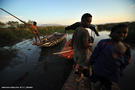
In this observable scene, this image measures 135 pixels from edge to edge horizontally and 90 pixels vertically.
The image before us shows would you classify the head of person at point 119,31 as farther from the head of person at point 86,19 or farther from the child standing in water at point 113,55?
the head of person at point 86,19

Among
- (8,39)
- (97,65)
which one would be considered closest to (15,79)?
(97,65)

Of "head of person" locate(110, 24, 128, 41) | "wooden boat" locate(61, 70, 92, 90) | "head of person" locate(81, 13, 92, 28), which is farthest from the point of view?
"wooden boat" locate(61, 70, 92, 90)

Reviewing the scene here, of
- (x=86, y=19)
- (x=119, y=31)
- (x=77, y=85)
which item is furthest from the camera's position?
(x=77, y=85)

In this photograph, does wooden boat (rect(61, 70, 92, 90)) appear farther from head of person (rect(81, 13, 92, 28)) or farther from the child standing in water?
head of person (rect(81, 13, 92, 28))

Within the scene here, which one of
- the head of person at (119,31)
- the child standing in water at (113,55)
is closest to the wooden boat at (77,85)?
the child standing in water at (113,55)

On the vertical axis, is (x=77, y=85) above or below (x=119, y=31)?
below

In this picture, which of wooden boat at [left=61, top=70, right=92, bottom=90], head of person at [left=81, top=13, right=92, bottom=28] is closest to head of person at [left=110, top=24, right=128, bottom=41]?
head of person at [left=81, top=13, right=92, bottom=28]

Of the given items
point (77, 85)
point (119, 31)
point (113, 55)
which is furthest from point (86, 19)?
point (77, 85)

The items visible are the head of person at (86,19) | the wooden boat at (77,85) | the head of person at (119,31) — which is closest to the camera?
the head of person at (119,31)

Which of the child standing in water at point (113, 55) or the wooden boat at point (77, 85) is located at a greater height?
the child standing in water at point (113, 55)

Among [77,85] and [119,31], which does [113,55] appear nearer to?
[119,31]

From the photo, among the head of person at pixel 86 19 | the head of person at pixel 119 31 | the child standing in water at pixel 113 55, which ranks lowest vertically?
the child standing in water at pixel 113 55

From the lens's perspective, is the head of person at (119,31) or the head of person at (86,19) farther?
the head of person at (86,19)

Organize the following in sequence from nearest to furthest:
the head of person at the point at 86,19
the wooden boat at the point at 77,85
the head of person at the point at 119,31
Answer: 1. the head of person at the point at 119,31
2. the head of person at the point at 86,19
3. the wooden boat at the point at 77,85
